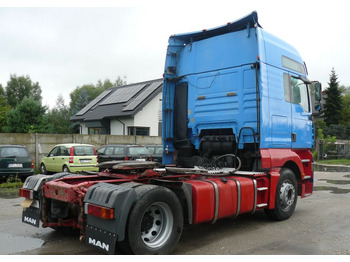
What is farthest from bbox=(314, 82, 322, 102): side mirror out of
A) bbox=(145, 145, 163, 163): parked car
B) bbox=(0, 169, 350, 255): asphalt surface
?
bbox=(145, 145, 163, 163): parked car

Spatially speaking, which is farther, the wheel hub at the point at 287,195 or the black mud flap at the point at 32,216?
the wheel hub at the point at 287,195

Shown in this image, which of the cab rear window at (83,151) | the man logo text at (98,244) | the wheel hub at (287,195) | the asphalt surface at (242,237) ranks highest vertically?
the cab rear window at (83,151)

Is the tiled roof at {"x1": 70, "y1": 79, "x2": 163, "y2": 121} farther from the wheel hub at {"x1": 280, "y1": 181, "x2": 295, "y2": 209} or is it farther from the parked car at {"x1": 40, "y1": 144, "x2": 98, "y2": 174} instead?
the wheel hub at {"x1": 280, "y1": 181, "x2": 295, "y2": 209}

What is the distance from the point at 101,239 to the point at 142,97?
23.7 m

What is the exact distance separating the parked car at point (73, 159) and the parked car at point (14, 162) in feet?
6.75

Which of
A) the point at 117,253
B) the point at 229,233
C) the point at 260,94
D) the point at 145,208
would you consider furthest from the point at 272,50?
the point at 117,253

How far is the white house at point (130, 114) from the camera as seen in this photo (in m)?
26.9

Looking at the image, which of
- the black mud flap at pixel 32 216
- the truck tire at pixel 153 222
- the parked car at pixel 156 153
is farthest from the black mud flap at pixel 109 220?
the parked car at pixel 156 153

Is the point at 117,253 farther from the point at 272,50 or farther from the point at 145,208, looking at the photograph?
the point at 272,50

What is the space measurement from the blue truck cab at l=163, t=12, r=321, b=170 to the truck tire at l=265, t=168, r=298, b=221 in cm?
62

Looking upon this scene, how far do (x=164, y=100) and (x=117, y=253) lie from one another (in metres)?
4.17

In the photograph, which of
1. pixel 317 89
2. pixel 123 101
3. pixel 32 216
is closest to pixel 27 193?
pixel 32 216

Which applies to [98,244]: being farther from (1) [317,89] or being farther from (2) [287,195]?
(1) [317,89]

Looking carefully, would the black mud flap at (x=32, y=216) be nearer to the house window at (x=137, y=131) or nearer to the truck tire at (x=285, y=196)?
the truck tire at (x=285, y=196)
